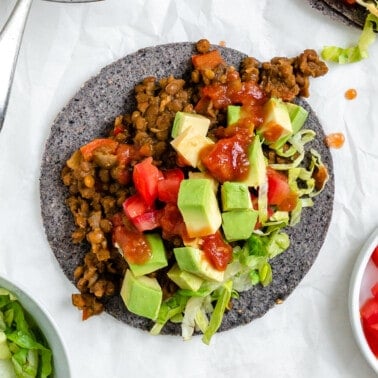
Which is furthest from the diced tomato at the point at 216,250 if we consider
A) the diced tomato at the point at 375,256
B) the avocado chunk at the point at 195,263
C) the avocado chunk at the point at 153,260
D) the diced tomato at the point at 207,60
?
the diced tomato at the point at 375,256

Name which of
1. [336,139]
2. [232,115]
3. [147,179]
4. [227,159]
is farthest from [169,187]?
[336,139]

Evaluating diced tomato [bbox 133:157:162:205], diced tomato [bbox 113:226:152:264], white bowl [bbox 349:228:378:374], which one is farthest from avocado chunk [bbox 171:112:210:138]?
white bowl [bbox 349:228:378:374]

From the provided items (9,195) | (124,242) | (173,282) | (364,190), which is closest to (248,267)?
(173,282)

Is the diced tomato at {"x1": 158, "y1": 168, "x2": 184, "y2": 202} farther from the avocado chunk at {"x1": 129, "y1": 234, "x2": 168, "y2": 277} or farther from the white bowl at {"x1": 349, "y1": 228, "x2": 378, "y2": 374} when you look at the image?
the white bowl at {"x1": 349, "y1": 228, "x2": 378, "y2": 374}

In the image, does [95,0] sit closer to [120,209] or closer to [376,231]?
[120,209]

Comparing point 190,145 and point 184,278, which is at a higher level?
point 190,145

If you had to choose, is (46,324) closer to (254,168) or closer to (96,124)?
(96,124)
